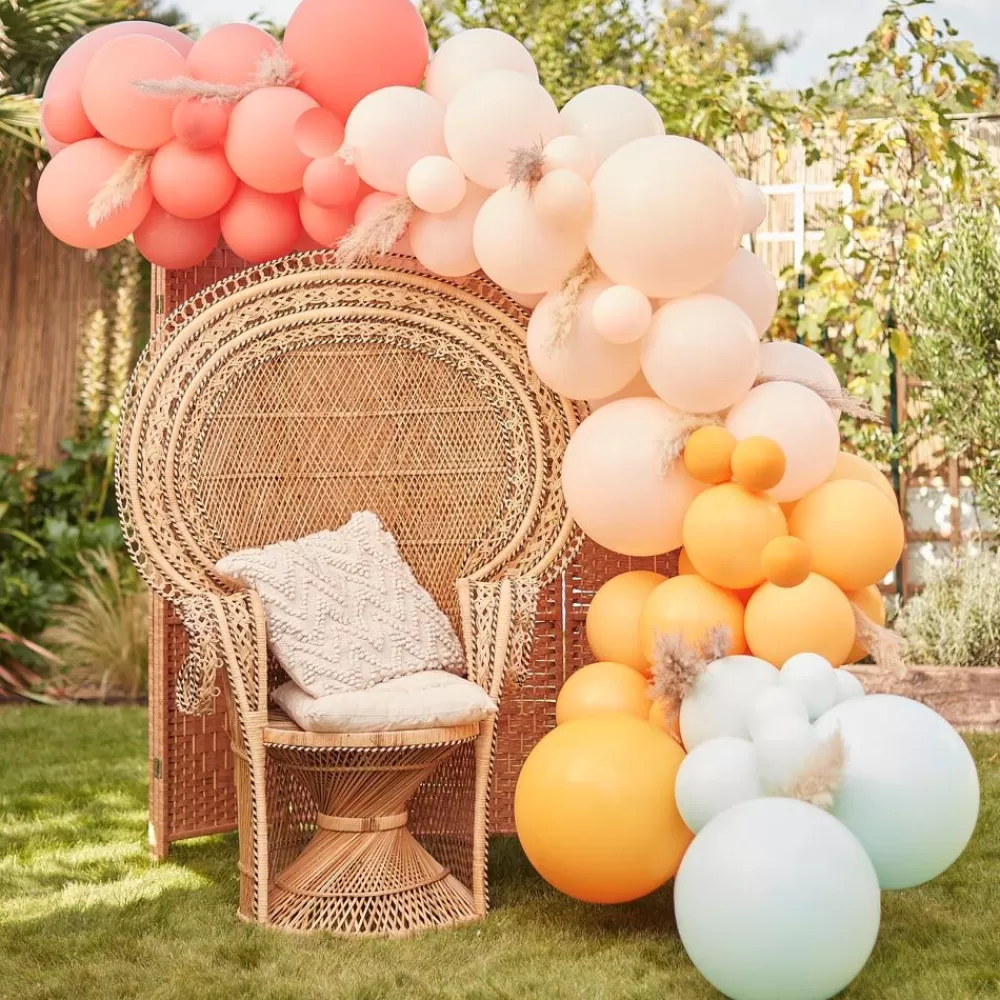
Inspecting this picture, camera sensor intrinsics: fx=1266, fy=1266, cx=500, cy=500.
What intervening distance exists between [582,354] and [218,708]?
1349 mm

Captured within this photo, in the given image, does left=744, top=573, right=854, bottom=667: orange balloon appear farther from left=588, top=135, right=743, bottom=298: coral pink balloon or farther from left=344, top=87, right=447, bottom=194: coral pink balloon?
left=344, top=87, right=447, bottom=194: coral pink balloon

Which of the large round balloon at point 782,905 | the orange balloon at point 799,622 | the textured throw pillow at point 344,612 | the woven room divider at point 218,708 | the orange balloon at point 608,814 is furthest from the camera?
the woven room divider at point 218,708

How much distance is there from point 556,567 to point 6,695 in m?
3.35

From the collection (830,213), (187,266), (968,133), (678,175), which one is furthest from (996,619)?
(187,266)

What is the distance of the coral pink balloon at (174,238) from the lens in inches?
116

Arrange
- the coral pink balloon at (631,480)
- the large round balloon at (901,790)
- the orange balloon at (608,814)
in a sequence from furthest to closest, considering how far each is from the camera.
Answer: the coral pink balloon at (631,480) → the orange balloon at (608,814) → the large round balloon at (901,790)

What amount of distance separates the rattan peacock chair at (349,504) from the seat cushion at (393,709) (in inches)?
1.2

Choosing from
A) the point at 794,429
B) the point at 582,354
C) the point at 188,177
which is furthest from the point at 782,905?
the point at 188,177

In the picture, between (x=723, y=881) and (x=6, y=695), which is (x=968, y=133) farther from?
(x=6, y=695)

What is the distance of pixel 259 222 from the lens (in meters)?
2.90

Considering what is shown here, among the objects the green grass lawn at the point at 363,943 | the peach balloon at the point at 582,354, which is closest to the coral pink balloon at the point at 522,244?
the peach balloon at the point at 582,354

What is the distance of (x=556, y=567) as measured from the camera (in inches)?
113

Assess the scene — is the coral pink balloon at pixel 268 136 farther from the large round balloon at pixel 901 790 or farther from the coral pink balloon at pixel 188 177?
the large round balloon at pixel 901 790

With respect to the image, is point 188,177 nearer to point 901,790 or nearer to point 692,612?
point 692,612
